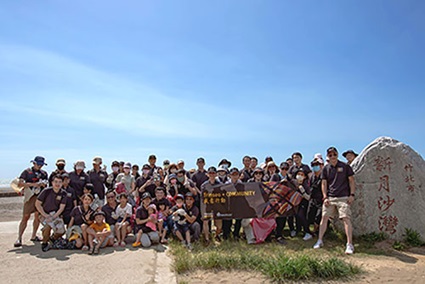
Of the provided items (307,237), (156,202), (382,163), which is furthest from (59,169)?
(382,163)

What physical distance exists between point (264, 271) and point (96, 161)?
5.34 metres

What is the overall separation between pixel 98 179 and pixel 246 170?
411 cm

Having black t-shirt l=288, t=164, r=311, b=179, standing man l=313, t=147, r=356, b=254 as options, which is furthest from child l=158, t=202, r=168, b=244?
standing man l=313, t=147, r=356, b=254

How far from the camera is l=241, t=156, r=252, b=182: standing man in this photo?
838 centimetres

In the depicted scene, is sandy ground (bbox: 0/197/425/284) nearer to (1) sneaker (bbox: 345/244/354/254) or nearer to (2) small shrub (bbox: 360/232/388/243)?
(1) sneaker (bbox: 345/244/354/254)

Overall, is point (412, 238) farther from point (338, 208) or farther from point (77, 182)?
point (77, 182)

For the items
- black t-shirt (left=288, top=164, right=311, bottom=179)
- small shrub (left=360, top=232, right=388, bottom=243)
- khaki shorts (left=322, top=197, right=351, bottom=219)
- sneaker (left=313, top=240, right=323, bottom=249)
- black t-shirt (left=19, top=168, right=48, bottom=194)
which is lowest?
sneaker (left=313, top=240, right=323, bottom=249)

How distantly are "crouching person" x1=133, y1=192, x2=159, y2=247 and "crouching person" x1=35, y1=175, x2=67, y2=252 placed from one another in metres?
1.73

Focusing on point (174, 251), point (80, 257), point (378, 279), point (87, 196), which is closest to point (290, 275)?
point (378, 279)

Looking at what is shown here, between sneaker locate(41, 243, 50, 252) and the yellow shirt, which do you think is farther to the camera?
the yellow shirt

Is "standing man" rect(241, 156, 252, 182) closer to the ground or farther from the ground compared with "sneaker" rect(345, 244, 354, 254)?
farther from the ground

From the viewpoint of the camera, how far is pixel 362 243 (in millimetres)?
7055

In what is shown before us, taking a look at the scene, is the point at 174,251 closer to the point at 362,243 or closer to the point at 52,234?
the point at 52,234

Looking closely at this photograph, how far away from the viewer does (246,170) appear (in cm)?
855
